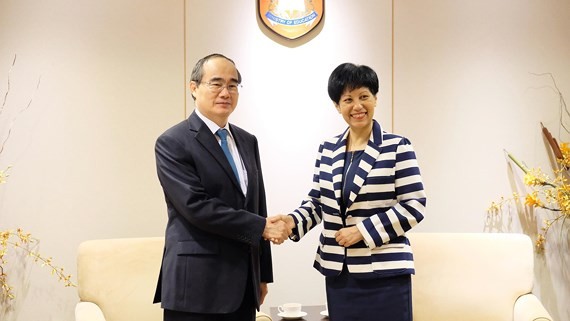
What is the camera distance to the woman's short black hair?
7.43 feet

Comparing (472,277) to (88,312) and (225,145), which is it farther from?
(88,312)

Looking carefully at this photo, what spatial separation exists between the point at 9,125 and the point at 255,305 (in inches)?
75.2

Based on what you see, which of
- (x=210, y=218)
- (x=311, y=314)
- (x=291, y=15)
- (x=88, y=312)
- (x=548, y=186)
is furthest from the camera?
(x=548, y=186)

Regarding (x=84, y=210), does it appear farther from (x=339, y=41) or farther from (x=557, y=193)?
(x=557, y=193)

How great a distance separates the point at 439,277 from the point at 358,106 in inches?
58.5

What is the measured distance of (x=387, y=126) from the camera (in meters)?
3.57

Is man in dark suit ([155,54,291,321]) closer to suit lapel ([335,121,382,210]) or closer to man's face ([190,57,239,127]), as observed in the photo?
man's face ([190,57,239,127])

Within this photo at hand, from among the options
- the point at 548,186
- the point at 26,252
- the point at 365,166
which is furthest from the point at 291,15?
the point at 26,252

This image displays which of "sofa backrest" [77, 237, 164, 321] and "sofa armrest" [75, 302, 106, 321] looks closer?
"sofa armrest" [75, 302, 106, 321]

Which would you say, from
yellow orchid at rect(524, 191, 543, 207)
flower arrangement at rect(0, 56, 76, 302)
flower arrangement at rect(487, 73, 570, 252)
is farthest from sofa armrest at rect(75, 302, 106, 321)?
yellow orchid at rect(524, 191, 543, 207)

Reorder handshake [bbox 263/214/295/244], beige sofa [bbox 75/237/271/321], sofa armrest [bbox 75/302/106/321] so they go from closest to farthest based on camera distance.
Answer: handshake [bbox 263/214/295/244]
sofa armrest [bbox 75/302/106/321]
beige sofa [bbox 75/237/271/321]

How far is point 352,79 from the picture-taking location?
7.43 ft

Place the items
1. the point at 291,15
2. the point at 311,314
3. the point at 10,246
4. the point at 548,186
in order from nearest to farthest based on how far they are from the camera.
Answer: the point at 311,314 → the point at 10,246 → the point at 291,15 → the point at 548,186

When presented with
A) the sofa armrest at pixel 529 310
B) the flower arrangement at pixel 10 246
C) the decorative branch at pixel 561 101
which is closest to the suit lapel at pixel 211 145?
the flower arrangement at pixel 10 246
